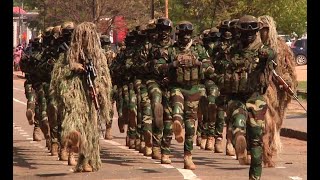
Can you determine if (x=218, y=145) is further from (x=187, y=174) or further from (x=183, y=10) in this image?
(x=183, y=10)

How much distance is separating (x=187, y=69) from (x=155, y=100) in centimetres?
117

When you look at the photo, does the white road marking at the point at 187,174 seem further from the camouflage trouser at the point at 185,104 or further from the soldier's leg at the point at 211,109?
the soldier's leg at the point at 211,109

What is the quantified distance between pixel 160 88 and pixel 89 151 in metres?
2.31

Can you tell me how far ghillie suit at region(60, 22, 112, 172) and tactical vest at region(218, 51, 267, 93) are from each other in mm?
2051

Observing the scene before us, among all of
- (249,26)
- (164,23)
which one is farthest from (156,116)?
(249,26)

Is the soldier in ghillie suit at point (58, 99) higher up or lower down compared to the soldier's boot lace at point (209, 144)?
higher up

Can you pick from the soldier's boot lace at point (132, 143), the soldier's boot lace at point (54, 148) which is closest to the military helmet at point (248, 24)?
the soldier's boot lace at point (54, 148)

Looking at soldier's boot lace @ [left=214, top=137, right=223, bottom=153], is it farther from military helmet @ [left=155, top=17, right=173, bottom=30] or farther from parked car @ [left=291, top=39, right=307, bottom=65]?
parked car @ [left=291, top=39, right=307, bottom=65]

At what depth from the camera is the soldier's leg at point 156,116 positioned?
611 inches

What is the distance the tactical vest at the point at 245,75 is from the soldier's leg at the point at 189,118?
5.13 ft

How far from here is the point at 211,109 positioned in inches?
690
